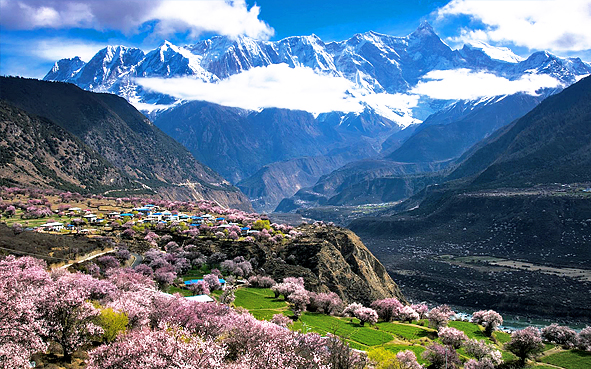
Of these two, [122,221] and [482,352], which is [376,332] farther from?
[122,221]

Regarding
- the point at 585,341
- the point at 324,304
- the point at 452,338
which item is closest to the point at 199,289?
the point at 324,304

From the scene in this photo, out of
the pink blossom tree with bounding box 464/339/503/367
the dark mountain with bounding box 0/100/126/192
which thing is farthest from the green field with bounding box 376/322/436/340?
the dark mountain with bounding box 0/100/126/192

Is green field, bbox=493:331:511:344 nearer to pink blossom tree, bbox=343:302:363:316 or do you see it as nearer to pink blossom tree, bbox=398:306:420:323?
pink blossom tree, bbox=398:306:420:323

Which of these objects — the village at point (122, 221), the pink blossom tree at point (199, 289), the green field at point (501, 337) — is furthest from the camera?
the village at point (122, 221)

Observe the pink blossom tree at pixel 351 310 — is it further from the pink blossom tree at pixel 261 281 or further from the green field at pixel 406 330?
the pink blossom tree at pixel 261 281

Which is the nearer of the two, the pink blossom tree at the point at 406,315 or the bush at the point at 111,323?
the bush at the point at 111,323

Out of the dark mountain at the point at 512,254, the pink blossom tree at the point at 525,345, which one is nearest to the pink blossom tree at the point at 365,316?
the pink blossom tree at the point at 525,345
